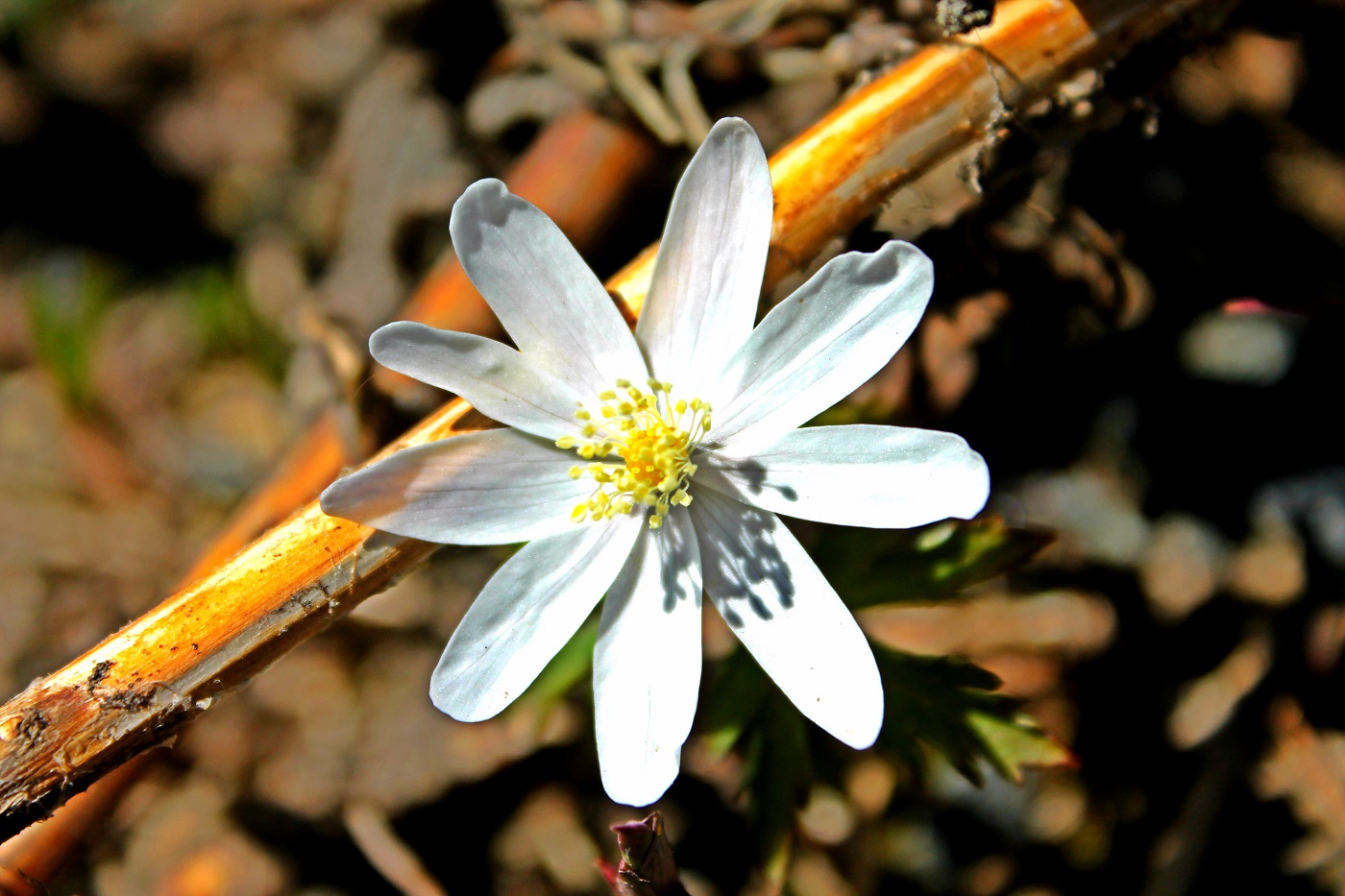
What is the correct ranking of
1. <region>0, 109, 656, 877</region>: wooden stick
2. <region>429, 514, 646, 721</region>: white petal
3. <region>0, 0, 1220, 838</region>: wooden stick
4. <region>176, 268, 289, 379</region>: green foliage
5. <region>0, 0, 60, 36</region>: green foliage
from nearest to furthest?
<region>0, 0, 1220, 838</region>: wooden stick < <region>429, 514, 646, 721</region>: white petal < <region>0, 109, 656, 877</region>: wooden stick < <region>176, 268, 289, 379</region>: green foliage < <region>0, 0, 60, 36</region>: green foliage

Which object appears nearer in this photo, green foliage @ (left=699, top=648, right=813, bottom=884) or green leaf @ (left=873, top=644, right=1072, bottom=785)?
green leaf @ (left=873, top=644, right=1072, bottom=785)

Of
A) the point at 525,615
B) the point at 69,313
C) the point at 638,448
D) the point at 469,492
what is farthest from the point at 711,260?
the point at 69,313

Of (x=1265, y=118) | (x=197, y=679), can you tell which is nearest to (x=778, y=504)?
(x=197, y=679)

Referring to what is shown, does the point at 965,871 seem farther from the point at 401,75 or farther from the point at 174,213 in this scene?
the point at 174,213

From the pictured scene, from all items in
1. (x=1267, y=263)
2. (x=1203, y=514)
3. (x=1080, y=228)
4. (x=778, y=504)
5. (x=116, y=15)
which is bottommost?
(x=1203, y=514)

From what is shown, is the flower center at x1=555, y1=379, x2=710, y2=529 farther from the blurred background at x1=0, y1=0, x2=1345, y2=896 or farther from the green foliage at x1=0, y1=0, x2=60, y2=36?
the green foliage at x1=0, y1=0, x2=60, y2=36

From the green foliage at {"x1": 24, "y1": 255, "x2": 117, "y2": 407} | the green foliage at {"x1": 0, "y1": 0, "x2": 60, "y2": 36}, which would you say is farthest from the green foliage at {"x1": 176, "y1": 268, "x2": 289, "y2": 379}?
the green foliage at {"x1": 0, "y1": 0, "x2": 60, "y2": 36}

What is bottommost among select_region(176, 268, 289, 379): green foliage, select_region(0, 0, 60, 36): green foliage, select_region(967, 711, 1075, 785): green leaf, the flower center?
select_region(967, 711, 1075, 785): green leaf
